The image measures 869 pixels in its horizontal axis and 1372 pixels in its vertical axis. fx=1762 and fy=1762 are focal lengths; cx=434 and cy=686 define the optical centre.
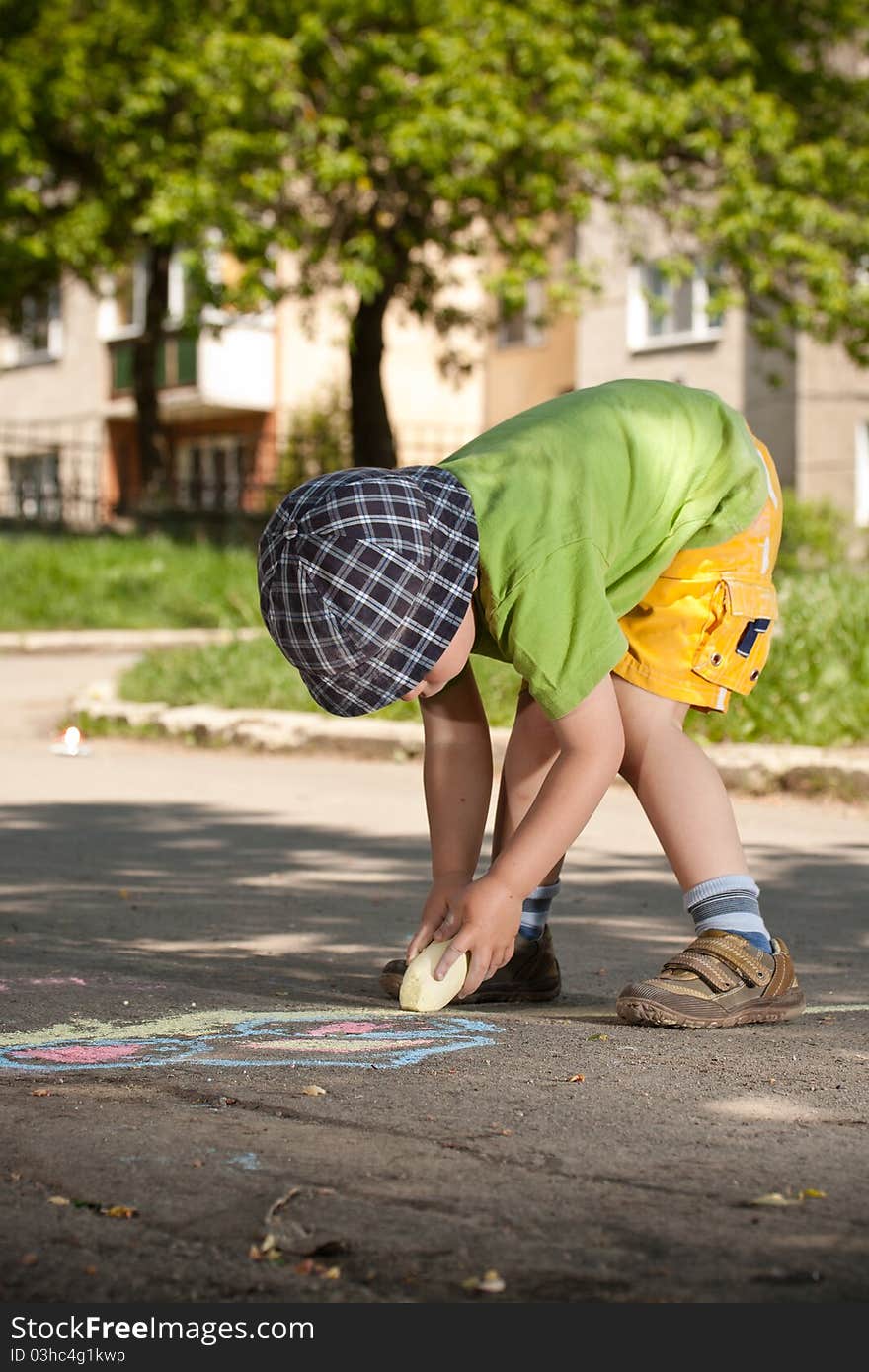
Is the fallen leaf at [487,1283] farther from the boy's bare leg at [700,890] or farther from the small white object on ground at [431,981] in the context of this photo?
the boy's bare leg at [700,890]

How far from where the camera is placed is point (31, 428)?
116ft

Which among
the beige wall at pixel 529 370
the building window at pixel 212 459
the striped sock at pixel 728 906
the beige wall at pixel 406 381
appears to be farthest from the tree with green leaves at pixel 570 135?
the striped sock at pixel 728 906

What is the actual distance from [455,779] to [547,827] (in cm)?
44

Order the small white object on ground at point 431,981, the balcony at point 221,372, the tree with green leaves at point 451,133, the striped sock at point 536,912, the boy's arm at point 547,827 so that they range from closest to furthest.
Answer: the boy's arm at point 547,827, the small white object on ground at point 431,981, the striped sock at point 536,912, the tree with green leaves at point 451,133, the balcony at point 221,372

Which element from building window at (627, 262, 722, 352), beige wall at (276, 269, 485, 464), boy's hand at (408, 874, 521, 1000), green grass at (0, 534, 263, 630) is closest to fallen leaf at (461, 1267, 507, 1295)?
boy's hand at (408, 874, 521, 1000)

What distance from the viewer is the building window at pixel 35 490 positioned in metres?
24.1

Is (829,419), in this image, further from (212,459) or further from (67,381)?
(67,381)

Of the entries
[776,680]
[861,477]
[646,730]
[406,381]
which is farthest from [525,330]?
[646,730]

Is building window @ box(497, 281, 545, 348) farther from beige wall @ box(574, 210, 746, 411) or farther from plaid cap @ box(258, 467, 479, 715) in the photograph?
plaid cap @ box(258, 467, 479, 715)

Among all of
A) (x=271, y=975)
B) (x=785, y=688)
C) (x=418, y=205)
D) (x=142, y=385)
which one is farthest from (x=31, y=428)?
(x=271, y=975)

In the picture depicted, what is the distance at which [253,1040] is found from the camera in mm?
3162

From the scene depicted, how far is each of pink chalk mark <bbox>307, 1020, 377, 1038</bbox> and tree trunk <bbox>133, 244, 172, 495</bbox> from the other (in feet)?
65.2

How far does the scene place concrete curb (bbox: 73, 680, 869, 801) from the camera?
703cm

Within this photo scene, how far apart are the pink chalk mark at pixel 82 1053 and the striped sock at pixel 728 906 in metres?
1.10
